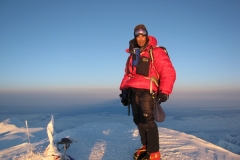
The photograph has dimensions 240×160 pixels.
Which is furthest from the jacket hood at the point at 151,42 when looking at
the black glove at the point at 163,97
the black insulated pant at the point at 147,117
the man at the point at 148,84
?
the black glove at the point at 163,97

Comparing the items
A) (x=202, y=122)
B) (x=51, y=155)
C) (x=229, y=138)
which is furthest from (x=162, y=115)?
(x=202, y=122)

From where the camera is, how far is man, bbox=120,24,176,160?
9.46ft

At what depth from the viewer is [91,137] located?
16.1ft

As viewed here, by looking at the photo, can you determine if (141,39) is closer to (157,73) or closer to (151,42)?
(151,42)

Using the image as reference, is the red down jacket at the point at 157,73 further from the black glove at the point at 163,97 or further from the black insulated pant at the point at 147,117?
the black insulated pant at the point at 147,117

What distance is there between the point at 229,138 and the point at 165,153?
125 m

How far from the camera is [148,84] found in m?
3.01

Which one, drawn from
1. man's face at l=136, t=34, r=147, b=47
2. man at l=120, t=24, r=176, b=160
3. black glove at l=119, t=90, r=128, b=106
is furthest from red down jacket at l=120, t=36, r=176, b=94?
black glove at l=119, t=90, r=128, b=106

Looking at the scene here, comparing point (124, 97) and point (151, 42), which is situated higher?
point (151, 42)

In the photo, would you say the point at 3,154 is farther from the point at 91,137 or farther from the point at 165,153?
the point at 165,153

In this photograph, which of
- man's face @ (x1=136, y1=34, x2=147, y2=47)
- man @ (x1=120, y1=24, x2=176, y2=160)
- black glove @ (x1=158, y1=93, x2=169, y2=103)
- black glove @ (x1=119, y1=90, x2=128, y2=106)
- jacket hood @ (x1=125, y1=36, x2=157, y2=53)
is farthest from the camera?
black glove @ (x1=119, y1=90, x2=128, y2=106)

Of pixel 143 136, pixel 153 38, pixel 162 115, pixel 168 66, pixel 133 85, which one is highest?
pixel 153 38

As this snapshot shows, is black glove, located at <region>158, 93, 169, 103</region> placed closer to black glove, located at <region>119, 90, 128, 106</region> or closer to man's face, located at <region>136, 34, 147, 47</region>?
black glove, located at <region>119, 90, 128, 106</region>

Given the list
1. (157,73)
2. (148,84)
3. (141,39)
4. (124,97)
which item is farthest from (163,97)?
(141,39)
